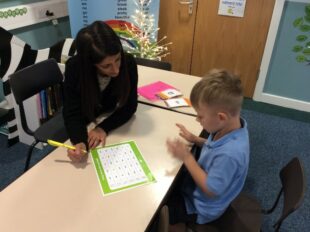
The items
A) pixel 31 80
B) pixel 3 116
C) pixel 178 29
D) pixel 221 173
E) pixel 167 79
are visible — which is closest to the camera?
pixel 221 173

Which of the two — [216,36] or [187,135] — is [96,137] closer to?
[187,135]

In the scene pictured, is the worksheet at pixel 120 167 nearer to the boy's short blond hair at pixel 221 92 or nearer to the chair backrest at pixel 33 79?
the boy's short blond hair at pixel 221 92

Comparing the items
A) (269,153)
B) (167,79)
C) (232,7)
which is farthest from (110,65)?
(232,7)

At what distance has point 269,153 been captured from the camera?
253 centimetres

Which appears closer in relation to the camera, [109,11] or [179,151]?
[179,151]

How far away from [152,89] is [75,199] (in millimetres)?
1017

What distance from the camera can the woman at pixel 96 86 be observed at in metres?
1.23

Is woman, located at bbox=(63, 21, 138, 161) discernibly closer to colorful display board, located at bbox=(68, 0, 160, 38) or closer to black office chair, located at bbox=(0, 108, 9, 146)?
black office chair, located at bbox=(0, 108, 9, 146)

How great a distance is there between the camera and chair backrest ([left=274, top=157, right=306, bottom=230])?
1044 mm

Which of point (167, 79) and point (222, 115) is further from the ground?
point (222, 115)

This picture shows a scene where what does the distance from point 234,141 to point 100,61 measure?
67 centimetres

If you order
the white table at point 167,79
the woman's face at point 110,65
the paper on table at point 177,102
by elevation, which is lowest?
the paper on table at point 177,102

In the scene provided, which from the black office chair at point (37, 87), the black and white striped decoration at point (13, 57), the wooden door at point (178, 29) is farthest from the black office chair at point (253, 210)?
the wooden door at point (178, 29)

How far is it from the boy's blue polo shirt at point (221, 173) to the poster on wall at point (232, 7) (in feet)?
7.76
